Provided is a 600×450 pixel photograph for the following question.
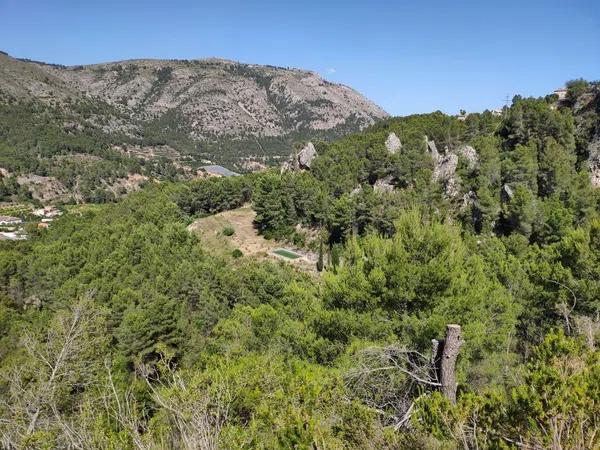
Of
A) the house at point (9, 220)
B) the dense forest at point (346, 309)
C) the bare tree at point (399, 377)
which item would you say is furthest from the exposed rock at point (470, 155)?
the house at point (9, 220)

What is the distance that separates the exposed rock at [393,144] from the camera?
5619 centimetres

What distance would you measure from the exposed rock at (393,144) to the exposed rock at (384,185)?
4666mm

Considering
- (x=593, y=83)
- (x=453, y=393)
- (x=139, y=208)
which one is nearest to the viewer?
(x=453, y=393)

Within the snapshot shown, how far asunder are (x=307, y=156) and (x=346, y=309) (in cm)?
5881

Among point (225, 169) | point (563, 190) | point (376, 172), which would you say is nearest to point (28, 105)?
point (225, 169)

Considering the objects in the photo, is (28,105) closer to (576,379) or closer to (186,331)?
(186,331)

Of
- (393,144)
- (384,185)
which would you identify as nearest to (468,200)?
(384,185)

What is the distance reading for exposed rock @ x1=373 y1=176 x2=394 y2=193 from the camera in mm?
51469

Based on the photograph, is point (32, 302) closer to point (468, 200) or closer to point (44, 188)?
point (468, 200)

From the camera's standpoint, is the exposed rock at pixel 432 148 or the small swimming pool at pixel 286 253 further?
the exposed rock at pixel 432 148

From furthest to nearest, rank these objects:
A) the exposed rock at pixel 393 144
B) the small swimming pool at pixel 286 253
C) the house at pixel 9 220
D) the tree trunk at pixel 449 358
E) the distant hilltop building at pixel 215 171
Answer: the distant hilltop building at pixel 215 171 → the house at pixel 9 220 → the exposed rock at pixel 393 144 → the small swimming pool at pixel 286 253 → the tree trunk at pixel 449 358

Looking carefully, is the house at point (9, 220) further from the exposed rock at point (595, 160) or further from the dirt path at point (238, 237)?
the exposed rock at point (595, 160)

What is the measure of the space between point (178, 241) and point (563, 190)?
40.0 meters

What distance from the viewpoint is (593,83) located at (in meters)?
52.9
